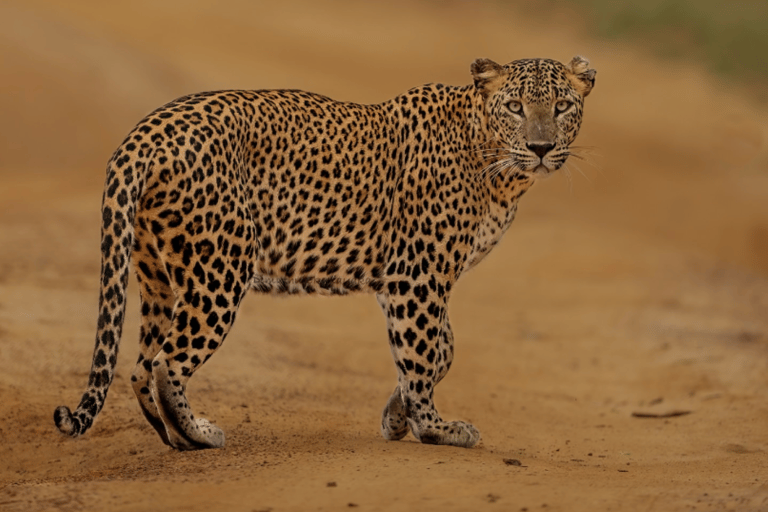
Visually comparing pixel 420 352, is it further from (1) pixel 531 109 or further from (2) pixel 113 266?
(2) pixel 113 266

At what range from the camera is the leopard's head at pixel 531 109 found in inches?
306

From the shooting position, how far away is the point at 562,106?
795 cm

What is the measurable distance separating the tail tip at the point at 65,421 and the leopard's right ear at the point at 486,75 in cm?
371

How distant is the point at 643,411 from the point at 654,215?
14.8 meters

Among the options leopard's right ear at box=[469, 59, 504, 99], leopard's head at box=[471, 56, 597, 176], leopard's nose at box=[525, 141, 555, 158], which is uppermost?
leopard's right ear at box=[469, 59, 504, 99]

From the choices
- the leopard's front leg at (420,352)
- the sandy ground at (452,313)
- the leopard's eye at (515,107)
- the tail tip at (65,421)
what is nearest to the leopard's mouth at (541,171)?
the leopard's eye at (515,107)

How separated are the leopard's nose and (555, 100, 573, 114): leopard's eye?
1.15 feet

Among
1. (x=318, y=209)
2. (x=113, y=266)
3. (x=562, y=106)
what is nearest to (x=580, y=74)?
(x=562, y=106)

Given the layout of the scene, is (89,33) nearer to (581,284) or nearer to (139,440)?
(581,284)

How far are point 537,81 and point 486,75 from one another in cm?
42

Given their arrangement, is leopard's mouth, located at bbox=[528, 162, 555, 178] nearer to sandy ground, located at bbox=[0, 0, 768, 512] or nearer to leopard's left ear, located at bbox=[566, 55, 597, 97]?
leopard's left ear, located at bbox=[566, 55, 597, 97]

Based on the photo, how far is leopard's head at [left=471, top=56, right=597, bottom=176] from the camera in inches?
306

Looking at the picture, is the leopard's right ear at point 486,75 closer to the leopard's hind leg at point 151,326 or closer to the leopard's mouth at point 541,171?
the leopard's mouth at point 541,171

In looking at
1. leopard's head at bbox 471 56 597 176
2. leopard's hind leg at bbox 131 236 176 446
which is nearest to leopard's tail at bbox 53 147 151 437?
leopard's hind leg at bbox 131 236 176 446
